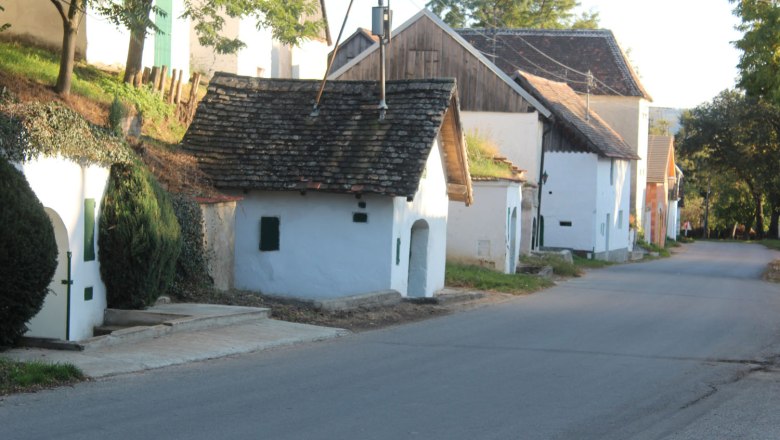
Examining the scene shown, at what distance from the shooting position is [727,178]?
8494cm

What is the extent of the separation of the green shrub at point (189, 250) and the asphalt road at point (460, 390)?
157 inches

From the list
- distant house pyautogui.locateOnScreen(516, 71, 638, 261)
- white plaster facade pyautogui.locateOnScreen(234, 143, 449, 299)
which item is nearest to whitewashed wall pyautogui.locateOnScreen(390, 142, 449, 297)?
white plaster facade pyautogui.locateOnScreen(234, 143, 449, 299)

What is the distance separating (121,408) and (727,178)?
81564 millimetres

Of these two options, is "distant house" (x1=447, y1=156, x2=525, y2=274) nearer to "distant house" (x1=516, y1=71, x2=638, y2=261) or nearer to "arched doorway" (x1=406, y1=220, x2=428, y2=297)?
"arched doorway" (x1=406, y1=220, x2=428, y2=297)

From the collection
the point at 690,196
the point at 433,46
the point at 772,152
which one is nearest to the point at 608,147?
the point at 433,46

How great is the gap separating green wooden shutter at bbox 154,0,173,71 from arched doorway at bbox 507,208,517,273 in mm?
12700

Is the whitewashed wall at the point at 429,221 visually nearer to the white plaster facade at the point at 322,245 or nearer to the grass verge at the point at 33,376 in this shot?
the white plaster facade at the point at 322,245

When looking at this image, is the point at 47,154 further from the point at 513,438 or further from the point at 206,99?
the point at 206,99

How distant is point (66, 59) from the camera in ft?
70.4

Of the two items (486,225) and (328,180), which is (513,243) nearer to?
(486,225)

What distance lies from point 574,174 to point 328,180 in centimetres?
2622

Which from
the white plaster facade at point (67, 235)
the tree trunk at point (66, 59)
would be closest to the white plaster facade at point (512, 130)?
the tree trunk at point (66, 59)

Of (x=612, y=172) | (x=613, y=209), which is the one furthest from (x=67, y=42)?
(x=613, y=209)

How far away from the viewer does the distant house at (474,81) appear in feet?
134
